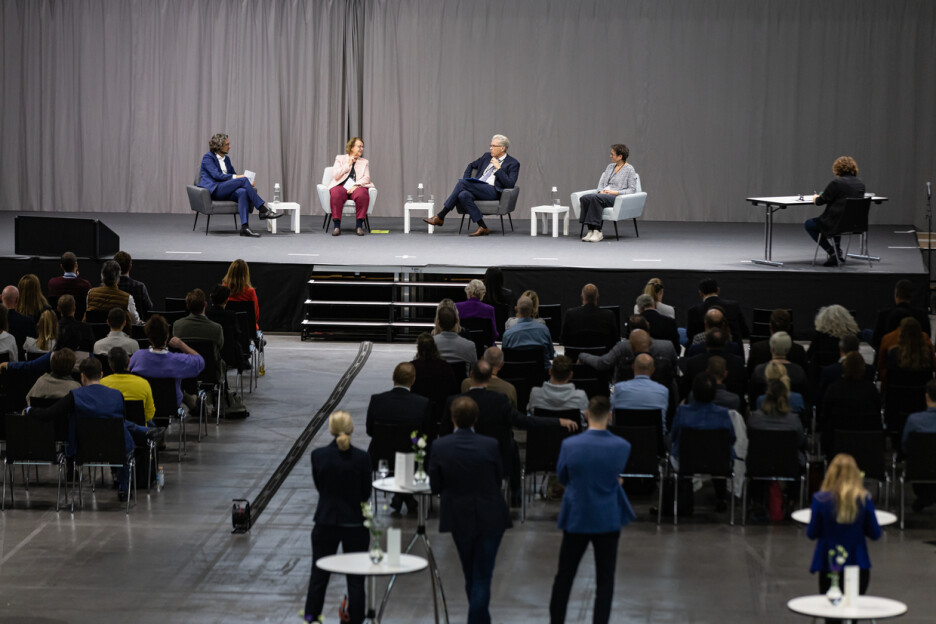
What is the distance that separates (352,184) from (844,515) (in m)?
11.6

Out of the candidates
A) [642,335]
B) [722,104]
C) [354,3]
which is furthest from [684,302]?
[354,3]

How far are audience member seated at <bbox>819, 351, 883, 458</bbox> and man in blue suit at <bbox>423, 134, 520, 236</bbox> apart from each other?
8.50m

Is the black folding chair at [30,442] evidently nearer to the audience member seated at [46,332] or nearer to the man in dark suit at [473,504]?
the audience member seated at [46,332]

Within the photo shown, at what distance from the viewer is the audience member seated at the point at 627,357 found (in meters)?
8.98

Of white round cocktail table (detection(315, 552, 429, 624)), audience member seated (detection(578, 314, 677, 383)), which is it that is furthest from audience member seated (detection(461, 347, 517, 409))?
white round cocktail table (detection(315, 552, 429, 624))

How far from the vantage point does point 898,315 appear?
1007cm

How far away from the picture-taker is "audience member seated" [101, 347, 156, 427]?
8.23 m

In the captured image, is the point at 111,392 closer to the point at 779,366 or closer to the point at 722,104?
the point at 779,366

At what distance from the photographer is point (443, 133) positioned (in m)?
19.8

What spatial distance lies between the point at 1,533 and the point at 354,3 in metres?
13.4

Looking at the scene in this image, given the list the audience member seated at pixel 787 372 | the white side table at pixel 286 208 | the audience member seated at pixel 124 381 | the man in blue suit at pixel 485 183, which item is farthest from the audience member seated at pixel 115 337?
the man in blue suit at pixel 485 183

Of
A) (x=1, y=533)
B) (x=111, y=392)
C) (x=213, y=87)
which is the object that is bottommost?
(x=1, y=533)

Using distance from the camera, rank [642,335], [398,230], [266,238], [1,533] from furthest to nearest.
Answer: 1. [398,230]
2. [266,238]
3. [642,335]
4. [1,533]

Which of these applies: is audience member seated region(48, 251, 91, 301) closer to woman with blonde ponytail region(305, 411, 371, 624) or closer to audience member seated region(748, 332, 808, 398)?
audience member seated region(748, 332, 808, 398)
